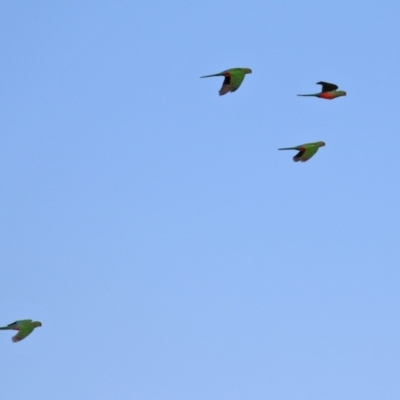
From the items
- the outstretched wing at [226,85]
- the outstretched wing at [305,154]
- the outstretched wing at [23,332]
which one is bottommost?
the outstretched wing at [23,332]

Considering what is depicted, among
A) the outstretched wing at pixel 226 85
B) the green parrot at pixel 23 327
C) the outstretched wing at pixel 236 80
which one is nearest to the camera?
the outstretched wing at pixel 226 85

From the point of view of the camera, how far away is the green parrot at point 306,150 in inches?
3091

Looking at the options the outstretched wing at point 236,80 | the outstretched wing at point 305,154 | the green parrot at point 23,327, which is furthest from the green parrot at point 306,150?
the green parrot at point 23,327

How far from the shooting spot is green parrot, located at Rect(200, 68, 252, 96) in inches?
2938

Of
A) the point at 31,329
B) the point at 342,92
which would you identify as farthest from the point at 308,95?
the point at 31,329

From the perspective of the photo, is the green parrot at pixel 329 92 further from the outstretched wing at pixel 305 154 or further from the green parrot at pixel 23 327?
the green parrot at pixel 23 327

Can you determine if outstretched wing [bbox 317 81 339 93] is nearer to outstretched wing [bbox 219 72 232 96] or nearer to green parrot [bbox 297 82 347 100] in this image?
green parrot [bbox 297 82 347 100]

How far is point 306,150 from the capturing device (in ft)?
258

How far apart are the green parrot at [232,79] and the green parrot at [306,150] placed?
529cm

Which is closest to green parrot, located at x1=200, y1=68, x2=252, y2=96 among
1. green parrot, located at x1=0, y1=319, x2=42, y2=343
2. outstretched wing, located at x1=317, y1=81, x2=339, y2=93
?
outstretched wing, located at x1=317, y1=81, x2=339, y2=93

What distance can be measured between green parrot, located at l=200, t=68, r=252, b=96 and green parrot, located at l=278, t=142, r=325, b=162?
5.29 metres

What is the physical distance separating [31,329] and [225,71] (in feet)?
52.3

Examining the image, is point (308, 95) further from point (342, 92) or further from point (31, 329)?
point (31, 329)

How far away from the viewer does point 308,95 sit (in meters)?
75.6
